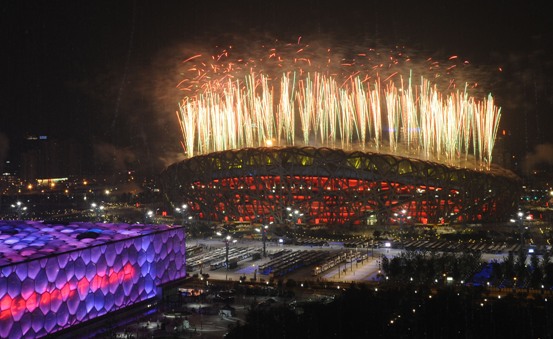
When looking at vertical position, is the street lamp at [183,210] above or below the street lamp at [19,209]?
below

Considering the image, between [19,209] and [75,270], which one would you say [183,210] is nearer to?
[19,209]

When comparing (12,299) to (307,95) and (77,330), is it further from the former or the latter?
(307,95)

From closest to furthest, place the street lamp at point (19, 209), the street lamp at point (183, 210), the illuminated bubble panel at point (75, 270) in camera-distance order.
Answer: the illuminated bubble panel at point (75, 270)
the street lamp at point (19, 209)
the street lamp at point (183, 210)

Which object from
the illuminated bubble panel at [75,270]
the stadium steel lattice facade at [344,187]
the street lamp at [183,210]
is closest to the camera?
the illuminated bubble panel at [75,270]

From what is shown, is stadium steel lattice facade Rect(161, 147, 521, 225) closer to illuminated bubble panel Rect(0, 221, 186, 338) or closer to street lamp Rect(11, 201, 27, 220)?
street lamp Rect(11, 201, 27, 220)

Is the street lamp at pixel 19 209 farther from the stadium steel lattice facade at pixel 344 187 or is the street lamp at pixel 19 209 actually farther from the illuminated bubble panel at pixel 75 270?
the illuminated bubble panel at pixel 75 270

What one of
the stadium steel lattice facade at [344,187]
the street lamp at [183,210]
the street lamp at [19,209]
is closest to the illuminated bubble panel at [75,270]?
the street lamp at [183,210]

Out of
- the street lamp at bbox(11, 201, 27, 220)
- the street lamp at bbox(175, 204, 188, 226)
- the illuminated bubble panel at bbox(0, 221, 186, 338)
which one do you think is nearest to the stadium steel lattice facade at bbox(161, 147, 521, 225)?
the street lamp at bbox(175, 204, 188, 226)
